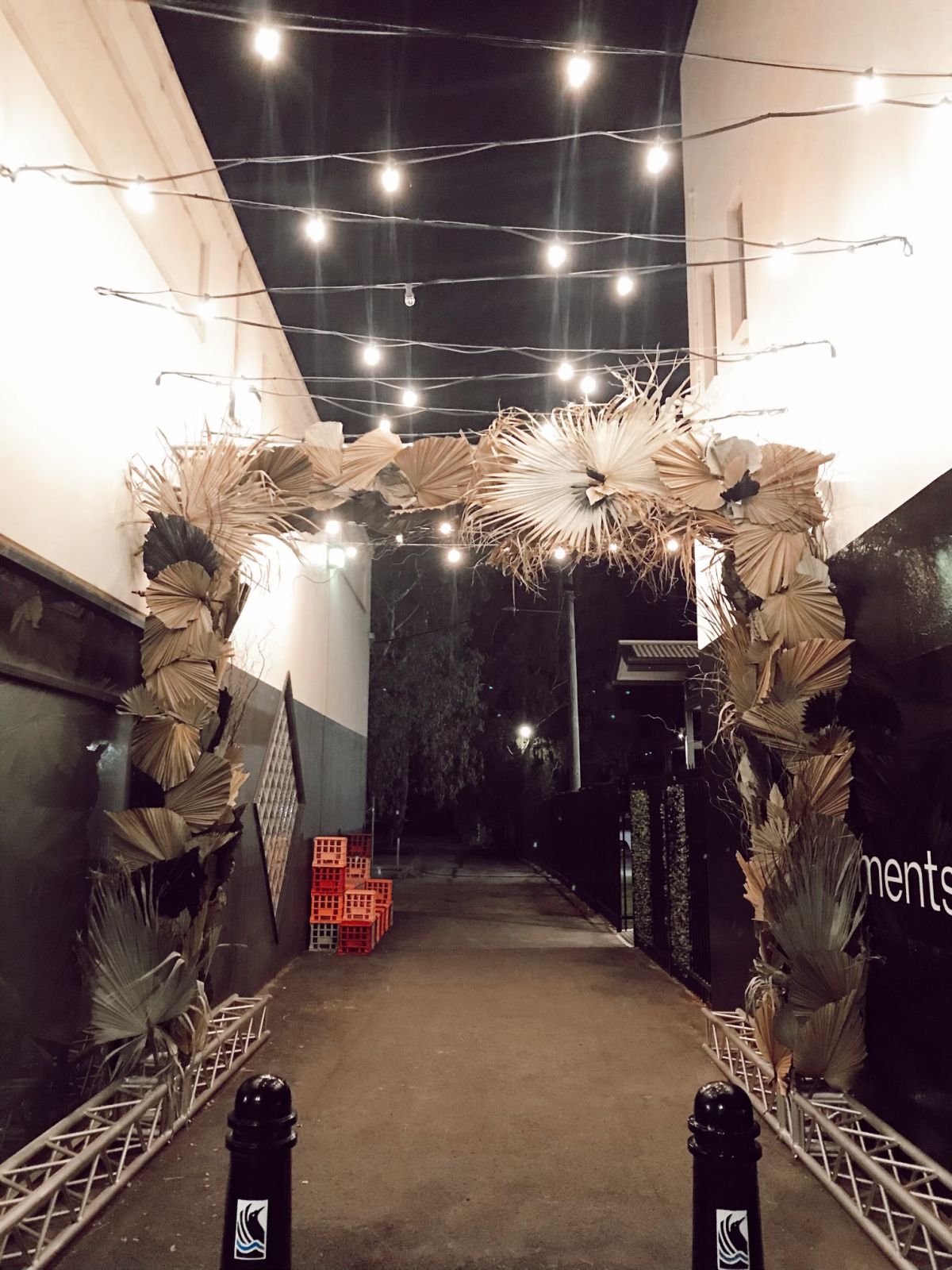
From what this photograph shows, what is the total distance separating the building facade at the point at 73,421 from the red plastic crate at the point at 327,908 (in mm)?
2723

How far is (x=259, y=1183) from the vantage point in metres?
1.98

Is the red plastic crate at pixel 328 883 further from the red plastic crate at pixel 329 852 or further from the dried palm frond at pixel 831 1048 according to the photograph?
the dried palm frond at pixel 831 1048

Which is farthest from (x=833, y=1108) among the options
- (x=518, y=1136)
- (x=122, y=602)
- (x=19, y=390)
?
(x=19, y=390)

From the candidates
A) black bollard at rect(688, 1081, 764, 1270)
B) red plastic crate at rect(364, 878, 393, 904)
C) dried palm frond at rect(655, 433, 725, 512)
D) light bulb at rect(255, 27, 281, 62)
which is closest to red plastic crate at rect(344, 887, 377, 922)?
red plastic crate at rect(364, 878, 393, 904)

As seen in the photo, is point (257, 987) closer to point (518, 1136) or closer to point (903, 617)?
point (518, 1136)

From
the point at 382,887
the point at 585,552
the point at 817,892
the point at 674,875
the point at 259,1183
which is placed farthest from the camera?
the point at 382,887

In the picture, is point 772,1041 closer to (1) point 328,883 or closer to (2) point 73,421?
(2) point 73,421

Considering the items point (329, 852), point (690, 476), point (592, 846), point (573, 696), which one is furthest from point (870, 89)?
point (573, 696)

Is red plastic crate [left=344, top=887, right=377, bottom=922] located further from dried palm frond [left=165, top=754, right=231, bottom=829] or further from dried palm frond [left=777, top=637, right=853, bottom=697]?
dried palm frond [left=777, top=637, right=853, bottom=697]

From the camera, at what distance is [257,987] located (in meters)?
6.82

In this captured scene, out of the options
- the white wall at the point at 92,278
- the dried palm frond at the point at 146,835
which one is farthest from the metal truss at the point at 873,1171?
the white wall at the point at 92,278

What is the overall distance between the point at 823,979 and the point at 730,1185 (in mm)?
1891

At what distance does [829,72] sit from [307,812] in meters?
7.45

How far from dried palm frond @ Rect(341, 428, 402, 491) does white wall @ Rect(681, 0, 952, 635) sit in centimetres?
230
